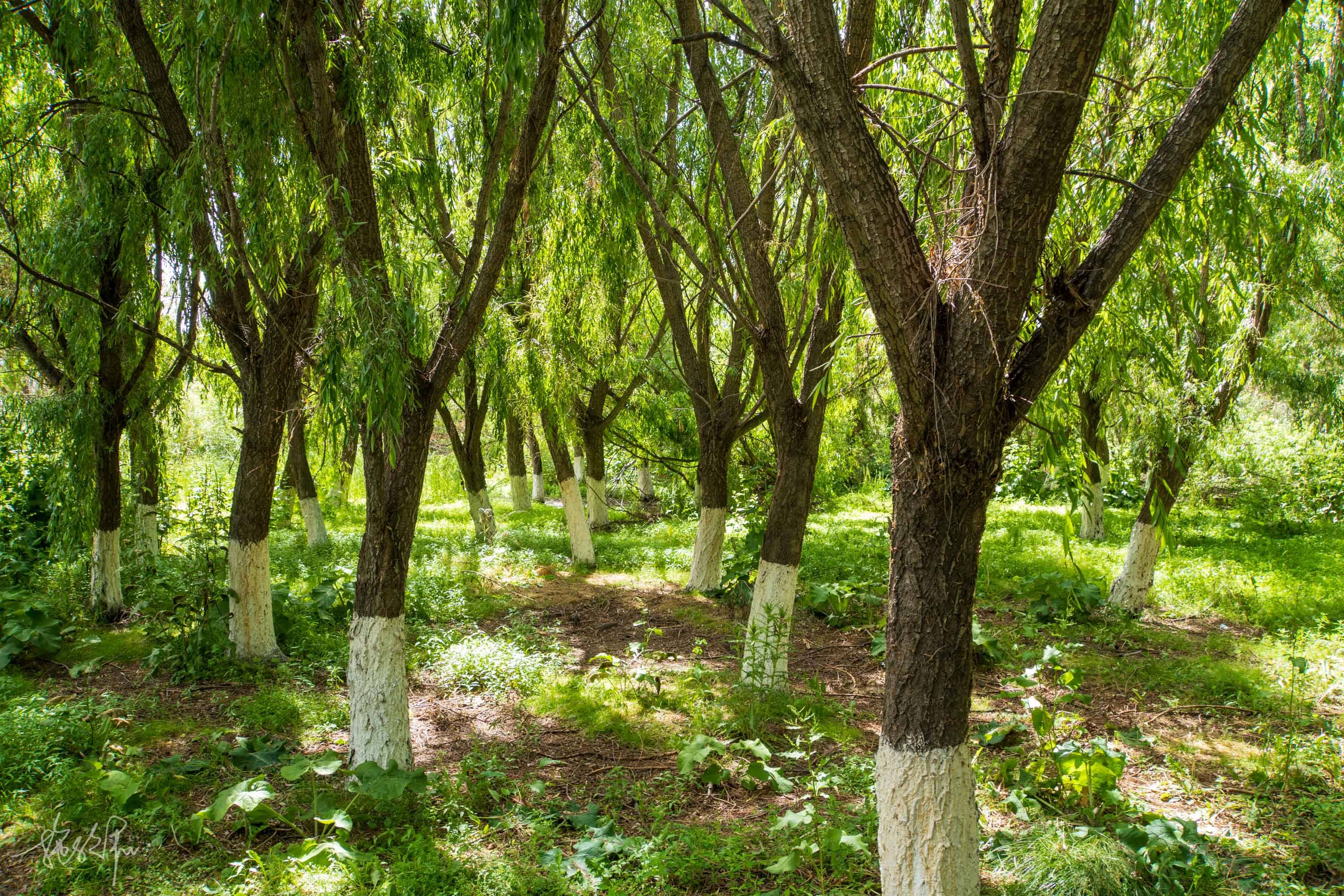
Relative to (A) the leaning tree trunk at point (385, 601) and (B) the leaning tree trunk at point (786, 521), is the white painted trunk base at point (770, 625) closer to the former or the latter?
(B) the leaning tree trunk at point (786, 521)

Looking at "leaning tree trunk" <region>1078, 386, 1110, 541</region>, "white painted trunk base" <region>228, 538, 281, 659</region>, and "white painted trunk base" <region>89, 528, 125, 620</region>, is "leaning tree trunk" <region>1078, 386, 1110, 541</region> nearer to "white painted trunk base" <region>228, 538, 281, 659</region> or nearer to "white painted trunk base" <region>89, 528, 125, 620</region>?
"white painted trunk base" <region>228, 538, 281, 659</region>

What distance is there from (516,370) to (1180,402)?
6.51 meters

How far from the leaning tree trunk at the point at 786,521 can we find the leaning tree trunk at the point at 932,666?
8.17 ft

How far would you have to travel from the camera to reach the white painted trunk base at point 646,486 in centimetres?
1800

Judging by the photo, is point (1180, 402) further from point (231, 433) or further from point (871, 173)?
point (231, 433)

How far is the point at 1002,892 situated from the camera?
3.15m

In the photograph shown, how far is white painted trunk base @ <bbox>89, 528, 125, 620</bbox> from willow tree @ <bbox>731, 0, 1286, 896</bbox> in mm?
7196

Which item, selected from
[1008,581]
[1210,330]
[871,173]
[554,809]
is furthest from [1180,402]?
[554,809]

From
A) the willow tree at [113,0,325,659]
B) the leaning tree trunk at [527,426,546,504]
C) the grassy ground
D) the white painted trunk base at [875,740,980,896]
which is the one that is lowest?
the grassy ground

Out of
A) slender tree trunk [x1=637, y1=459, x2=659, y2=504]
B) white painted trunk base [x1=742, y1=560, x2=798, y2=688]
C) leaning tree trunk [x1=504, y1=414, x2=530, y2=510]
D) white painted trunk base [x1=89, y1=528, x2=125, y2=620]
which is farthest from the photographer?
slender tree trunk [x1=637, y1=459, x2=659, y2=504]

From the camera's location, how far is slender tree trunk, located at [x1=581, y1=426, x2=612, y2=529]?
11.2 meters

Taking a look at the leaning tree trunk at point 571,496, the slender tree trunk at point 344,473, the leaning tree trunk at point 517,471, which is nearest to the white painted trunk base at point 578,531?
the leaning tree trunk at point 571,496

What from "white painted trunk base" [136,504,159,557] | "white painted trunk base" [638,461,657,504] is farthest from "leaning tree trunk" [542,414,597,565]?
"white painted trunk base" [638,461,657,504]

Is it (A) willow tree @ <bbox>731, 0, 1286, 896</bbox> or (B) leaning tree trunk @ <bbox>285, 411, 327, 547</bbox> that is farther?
(B) leaning tree trunk @ <bbox>285, 411, 327, 547</bbox>
